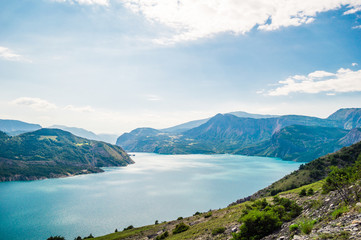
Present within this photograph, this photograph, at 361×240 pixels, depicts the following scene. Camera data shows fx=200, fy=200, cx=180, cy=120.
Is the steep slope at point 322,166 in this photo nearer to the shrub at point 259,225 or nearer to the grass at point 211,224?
the grass at point 211,224

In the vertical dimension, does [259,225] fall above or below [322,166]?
above

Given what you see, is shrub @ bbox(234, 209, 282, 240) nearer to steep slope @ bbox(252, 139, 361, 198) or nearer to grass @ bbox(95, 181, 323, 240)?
grass @ bbox(95, 181, 323, 240)

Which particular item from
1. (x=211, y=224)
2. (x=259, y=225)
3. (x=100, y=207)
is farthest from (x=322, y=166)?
(x=100, y=207)

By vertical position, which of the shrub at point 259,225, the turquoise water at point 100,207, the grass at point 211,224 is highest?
the shrub at point 259,225

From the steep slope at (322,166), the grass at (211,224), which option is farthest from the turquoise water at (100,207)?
the grass at (211,224)

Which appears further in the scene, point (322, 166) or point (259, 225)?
point (322, 166)

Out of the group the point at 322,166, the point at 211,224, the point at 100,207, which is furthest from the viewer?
the point at 100,207

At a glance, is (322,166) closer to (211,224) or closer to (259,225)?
(211,224)

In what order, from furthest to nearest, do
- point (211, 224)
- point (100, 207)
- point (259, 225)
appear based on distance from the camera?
point (100, 207) < point (211, 224) < point (259, 225)

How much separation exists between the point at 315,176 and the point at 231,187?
85.0 meters

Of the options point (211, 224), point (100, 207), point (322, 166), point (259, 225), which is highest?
point (259, 225)

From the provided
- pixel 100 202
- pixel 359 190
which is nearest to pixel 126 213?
pixel 100 202

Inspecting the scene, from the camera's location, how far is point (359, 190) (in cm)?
1702

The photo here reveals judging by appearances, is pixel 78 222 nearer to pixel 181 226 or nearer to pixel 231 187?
pixel 181 226
